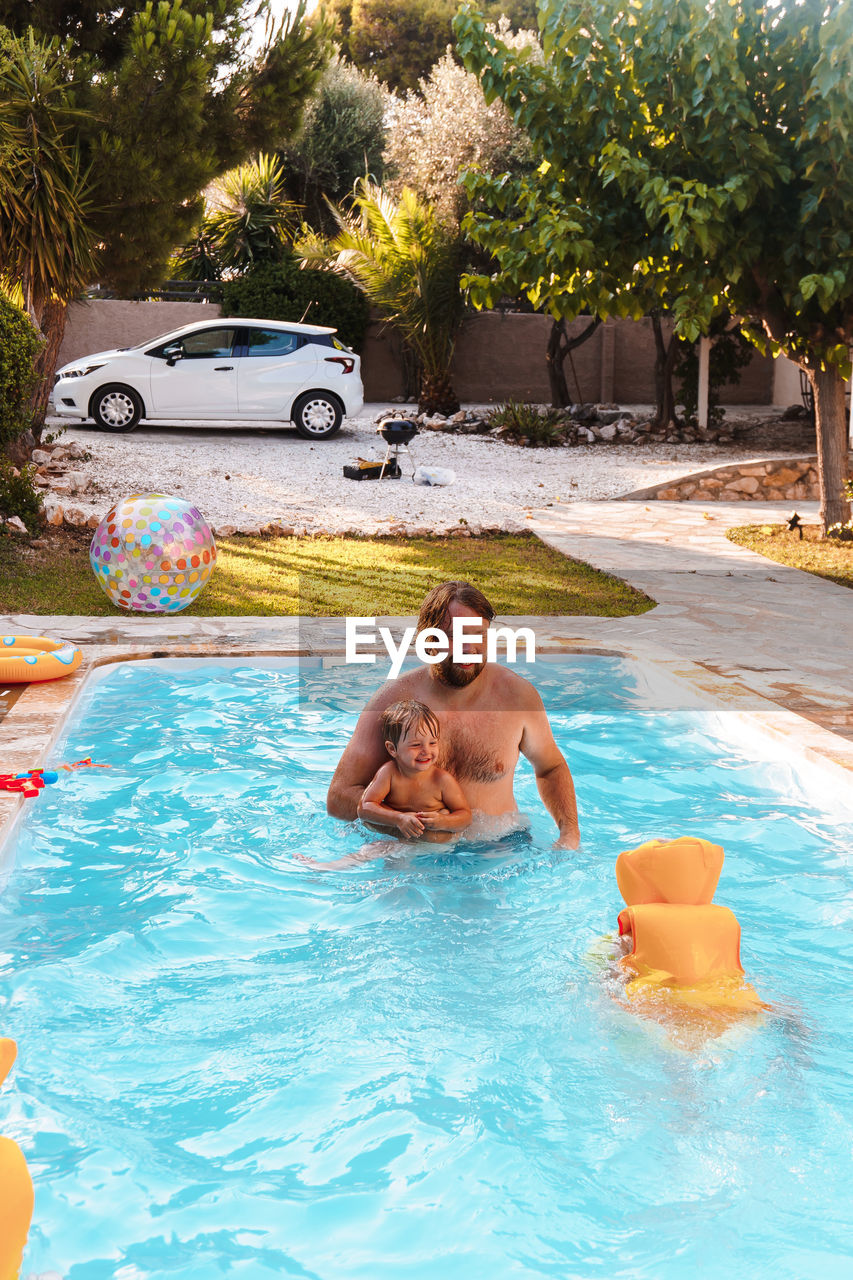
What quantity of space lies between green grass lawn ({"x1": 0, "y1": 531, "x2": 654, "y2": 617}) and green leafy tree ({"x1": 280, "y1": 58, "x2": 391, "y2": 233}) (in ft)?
51.2

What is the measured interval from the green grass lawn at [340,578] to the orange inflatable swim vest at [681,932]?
4.88m

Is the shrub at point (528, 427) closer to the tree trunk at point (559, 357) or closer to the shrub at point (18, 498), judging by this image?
the tree trunk at point (559, 357)

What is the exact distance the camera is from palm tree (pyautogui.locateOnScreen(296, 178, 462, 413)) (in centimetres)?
1809

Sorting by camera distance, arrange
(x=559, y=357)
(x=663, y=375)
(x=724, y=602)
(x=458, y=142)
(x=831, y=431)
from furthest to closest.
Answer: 1. (x=458, y=142)
2. (x=559, y=357)
3. (x=663, y=375)
4. (x=831, y=431)
5. (x=724, y=602)

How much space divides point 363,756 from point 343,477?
10.6 metres

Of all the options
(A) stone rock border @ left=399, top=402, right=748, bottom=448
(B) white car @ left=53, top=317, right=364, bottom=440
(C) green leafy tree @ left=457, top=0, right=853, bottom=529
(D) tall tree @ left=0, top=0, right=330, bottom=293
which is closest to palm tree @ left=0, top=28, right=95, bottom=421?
(D) tall tree @ left=0, top=0, right=330, bottom=293

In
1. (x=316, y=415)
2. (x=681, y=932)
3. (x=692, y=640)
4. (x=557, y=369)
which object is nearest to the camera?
(x=681, y=932)

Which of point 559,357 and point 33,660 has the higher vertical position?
point 559,357

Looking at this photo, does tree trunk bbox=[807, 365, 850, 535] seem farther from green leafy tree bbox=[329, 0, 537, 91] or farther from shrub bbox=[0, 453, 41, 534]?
green leafy tree bbox=[329, 0, 537, 91]

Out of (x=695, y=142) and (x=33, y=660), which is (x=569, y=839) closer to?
Answer: (x=33, y=660)

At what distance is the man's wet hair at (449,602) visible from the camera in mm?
4113

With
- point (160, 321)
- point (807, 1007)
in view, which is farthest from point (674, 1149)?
point (160, 321)

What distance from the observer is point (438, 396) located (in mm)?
19578

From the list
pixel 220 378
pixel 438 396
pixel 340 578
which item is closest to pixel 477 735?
pixel 340 578
